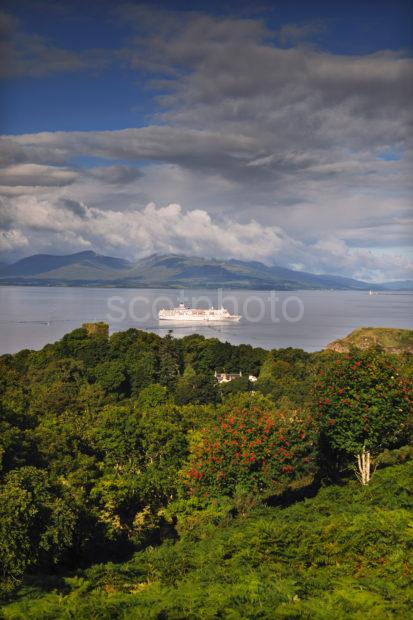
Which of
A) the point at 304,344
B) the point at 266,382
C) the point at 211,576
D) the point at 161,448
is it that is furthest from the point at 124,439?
the point at 304,344

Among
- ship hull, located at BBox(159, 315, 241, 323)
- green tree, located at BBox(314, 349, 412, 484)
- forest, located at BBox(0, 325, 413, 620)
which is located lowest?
forest, located at BBox(0, 325, 413, 620)

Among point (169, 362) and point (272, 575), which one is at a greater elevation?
point (169, 362)

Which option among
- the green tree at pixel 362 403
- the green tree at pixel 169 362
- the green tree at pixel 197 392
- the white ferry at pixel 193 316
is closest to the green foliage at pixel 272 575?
the green tree at pixel 362 403

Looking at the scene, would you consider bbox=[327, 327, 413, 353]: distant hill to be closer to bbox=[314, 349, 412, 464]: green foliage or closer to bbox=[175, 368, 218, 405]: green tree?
bbox=[175, 368, 218, 405]: green tree

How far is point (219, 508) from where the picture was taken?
32.4ft

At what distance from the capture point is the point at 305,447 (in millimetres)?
10492

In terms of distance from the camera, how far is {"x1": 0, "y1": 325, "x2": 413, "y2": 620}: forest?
5305mm

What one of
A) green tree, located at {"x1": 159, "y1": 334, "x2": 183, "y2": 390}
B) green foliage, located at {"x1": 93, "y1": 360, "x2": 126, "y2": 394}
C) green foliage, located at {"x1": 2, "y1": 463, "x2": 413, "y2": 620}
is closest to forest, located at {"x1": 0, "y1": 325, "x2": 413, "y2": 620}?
green foliage, located at {"x1": 2, "y1": 463, "x2": 413, "y2": 620}

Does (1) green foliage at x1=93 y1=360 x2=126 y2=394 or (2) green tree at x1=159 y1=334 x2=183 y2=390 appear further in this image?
(2) green tree at x1=159 y1=334 x2=183 y2=390

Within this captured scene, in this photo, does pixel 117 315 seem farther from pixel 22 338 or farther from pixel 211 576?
pixel 211 576

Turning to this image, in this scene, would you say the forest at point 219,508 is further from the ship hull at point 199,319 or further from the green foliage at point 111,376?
the ship hull at point 199,319

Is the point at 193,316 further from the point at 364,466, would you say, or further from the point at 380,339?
Result: the point at 364,466

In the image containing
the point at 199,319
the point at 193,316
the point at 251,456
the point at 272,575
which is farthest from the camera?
the point at 193,316

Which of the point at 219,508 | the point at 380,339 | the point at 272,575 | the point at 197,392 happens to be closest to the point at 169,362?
the point at 197,392
